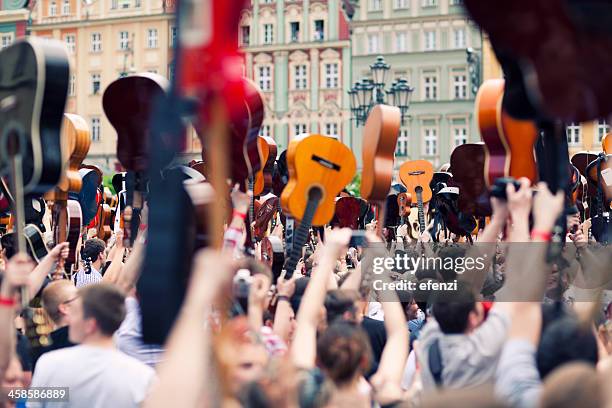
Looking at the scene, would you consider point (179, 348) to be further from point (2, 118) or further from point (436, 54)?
point (436, 54)

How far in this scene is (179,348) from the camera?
8.09 feet

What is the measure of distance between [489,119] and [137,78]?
6.05 ft

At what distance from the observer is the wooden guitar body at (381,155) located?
19.9 feet

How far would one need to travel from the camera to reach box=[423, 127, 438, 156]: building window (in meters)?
53.0

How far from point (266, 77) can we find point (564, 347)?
174 ft

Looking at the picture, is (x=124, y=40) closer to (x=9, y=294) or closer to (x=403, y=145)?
(x=403, y=145)

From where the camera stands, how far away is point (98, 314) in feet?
13.7

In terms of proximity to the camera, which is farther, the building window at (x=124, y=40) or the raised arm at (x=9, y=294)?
the building window at (x=124, y=40)

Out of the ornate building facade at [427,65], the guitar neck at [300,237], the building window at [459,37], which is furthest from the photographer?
the ornate building facade at [427,65]

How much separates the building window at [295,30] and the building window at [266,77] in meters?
2.06

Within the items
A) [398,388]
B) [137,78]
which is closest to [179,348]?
[398,388]

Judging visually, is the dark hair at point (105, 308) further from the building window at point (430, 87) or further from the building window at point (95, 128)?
the building window at point (95, 128)

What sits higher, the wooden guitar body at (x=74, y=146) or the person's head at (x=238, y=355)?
the wooden guitar body at (x=74, y=146)

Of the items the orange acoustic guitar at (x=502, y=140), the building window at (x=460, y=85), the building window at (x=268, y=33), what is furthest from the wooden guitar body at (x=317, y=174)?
the building window at (x=268, y=33)
